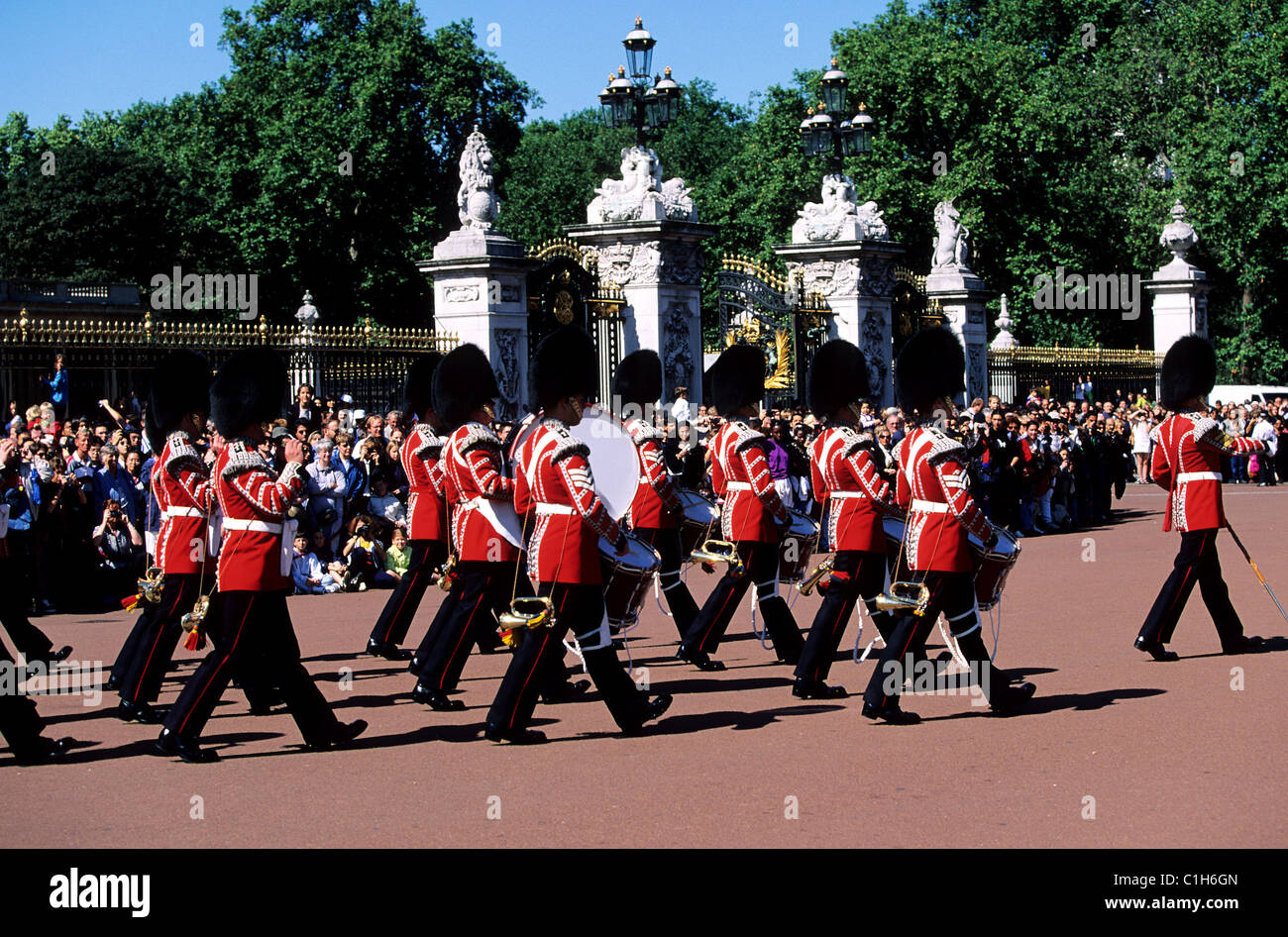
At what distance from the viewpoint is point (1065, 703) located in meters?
7.83

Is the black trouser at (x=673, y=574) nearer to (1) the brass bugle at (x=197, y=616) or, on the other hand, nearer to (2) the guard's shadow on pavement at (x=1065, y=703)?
(2) the guard's shadow on pavement at (x=1065, y=703)

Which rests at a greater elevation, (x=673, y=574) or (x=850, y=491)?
(x=850, y=491)

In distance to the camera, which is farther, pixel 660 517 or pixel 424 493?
pixel 660 517

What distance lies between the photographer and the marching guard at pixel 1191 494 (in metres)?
9.06

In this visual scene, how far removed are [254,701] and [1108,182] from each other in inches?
1196

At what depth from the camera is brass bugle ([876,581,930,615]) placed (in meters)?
7.45

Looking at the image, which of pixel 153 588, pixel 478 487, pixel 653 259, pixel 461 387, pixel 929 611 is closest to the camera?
pixel 929 611

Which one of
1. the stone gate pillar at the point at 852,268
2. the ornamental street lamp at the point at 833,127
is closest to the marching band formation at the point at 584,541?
the stone gate pillar at the point at 852,268

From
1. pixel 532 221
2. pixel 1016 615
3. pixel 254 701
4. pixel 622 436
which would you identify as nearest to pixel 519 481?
pixel 622 436

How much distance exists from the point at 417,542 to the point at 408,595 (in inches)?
12.3

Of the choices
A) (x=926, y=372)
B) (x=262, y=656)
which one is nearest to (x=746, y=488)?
(x=926, y=372)

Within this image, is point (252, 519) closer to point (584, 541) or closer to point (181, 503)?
point (181, 503)

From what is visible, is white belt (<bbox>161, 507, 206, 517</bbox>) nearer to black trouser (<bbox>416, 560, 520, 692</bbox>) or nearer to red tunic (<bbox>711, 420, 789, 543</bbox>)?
black trouser (<bbox>416, 560, 520, 692</bbox>)

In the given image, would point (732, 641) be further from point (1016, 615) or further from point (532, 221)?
point (532, 221)
